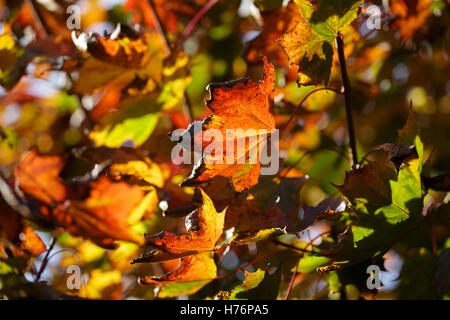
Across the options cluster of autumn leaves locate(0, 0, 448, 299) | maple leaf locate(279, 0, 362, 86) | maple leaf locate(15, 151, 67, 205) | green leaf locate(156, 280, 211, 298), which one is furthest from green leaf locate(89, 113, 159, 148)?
maple leaf locate(279, 0, 362, 86)

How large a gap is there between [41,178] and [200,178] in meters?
0.51

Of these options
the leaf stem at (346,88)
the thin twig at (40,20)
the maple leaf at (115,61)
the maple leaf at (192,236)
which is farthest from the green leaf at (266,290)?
the thin twig at (40,20)

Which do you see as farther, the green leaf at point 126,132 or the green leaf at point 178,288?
the green leaf at point 126,132

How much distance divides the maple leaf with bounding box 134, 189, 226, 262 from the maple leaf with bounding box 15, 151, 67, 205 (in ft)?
1.30

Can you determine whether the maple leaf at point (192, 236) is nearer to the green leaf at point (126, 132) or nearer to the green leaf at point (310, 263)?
the green leaf at point (310, 263)

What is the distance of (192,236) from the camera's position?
646mm

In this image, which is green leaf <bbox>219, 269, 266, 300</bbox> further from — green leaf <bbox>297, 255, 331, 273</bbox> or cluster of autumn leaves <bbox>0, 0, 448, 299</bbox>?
green leaf <bbox>297, 255, 331, 273</bbox>

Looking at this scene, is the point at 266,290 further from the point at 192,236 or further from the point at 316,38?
the point at 316,38

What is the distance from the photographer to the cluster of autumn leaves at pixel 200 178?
63 centimetres

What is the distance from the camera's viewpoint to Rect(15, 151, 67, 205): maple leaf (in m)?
0.93

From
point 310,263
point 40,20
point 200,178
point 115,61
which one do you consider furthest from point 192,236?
point 40,20

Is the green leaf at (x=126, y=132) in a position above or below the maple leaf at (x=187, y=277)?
above

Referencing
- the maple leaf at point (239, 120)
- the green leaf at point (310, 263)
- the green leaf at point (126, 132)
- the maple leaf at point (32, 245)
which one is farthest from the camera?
the green leaf at point (126, 132)

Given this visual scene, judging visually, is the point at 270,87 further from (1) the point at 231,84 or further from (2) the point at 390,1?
(2) the point at 390,1
